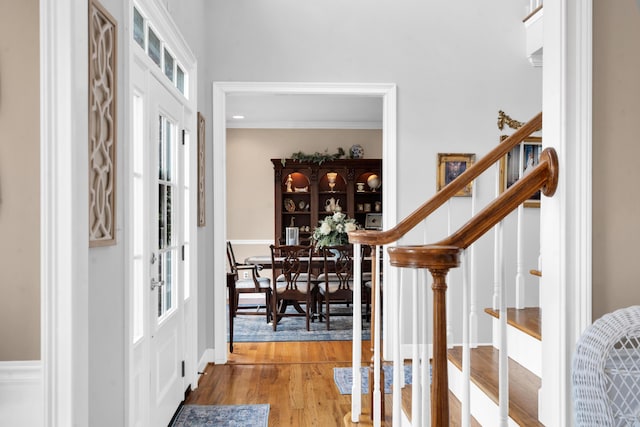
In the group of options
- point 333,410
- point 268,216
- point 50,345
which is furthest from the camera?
point 268,216

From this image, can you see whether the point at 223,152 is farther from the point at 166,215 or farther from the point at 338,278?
the point at 338,278

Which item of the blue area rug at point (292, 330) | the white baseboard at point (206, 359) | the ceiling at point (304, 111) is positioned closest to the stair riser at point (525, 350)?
the white baseboard at point (206, 359)

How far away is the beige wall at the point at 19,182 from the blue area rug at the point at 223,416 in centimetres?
166

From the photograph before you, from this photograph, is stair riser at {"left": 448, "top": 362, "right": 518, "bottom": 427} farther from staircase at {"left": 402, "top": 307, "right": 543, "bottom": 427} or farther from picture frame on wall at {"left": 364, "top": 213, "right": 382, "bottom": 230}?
picture frame on wall at {"left": 364, "top": 213, "right": 382, "bottom": 230}

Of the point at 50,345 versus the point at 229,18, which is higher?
the point at 229,18

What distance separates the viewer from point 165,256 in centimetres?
283

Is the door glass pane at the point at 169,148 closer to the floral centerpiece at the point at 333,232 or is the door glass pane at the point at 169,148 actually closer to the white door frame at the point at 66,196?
the white door frame at the point at 66,196

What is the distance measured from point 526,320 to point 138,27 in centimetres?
236

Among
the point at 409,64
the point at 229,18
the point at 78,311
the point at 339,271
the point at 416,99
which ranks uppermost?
the point at 229,18

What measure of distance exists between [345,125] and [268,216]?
6.20ft

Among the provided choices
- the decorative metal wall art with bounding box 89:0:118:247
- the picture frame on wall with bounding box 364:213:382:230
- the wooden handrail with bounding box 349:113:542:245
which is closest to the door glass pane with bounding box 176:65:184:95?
the decorative metal wall art with bounding box 89:0:118:247

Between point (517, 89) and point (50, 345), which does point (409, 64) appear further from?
point (50, 345)

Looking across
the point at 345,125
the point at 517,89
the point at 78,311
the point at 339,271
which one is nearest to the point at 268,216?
the point at 345,125

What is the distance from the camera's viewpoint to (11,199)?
1387mm
